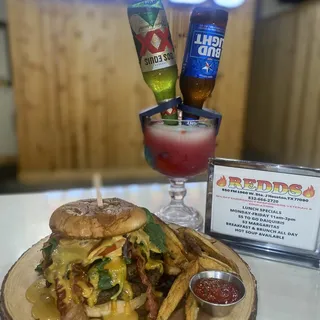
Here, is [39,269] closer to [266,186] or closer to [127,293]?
[127,293]

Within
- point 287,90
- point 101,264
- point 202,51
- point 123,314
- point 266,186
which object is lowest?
point 123,314

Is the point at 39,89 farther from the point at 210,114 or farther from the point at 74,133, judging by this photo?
the point at 210,114

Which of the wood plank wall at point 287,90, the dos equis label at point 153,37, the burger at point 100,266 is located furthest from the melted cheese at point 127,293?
the wood plank wall at point 287,90

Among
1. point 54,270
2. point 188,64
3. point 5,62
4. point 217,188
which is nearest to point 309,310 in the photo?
point 217,188

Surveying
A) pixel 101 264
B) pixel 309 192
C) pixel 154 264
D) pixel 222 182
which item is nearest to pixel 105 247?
pixel 101 264

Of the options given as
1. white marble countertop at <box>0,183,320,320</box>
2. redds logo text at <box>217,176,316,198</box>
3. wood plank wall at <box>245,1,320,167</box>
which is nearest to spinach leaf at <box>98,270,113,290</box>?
white marble countertop at <box>0,183,320,320</box>
